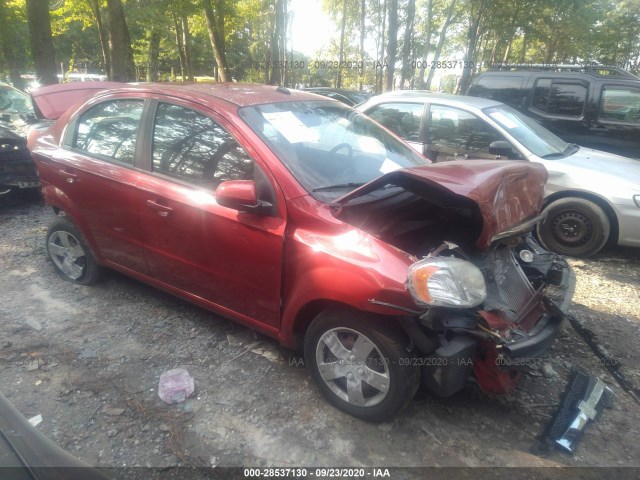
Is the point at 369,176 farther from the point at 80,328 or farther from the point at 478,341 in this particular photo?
the point at 80,328

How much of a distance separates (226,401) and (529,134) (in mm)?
4575

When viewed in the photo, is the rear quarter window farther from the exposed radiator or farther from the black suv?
the exposed radiator

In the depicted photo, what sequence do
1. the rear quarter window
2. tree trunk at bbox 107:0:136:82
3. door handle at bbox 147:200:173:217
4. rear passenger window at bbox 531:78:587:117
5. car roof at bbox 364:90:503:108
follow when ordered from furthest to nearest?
tree trunk at bbox 107:0:136:82
the rear quarter window
rear passenger window at bbox 531:78:587:117
car roof at bbox 364:90:503:108
door handle at bbox 147:200:173:217

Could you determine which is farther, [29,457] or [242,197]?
[242,197]

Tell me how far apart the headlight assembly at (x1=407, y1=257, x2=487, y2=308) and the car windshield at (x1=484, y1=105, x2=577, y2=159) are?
346cm

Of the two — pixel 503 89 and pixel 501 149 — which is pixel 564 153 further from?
pixel 503 89

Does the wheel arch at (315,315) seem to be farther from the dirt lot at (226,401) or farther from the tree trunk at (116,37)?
the tree trunk at (116,37)

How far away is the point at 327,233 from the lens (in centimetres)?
242

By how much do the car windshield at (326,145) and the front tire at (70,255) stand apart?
81.5 inches

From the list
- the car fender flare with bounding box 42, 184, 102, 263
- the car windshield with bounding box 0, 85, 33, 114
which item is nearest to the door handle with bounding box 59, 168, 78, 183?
the car fender flare with bounding box 42, 184, 102, 263

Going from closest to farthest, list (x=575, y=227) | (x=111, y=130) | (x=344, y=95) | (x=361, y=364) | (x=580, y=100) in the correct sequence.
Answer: (x=361, y=364), (x=111, y=130), (x=575, y=227), (x=580, y=100), (x=344, y=95)

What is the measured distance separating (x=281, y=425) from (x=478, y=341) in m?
1.19

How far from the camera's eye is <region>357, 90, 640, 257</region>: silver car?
4.63 metres

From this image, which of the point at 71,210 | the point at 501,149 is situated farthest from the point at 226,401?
the point at 501,149
